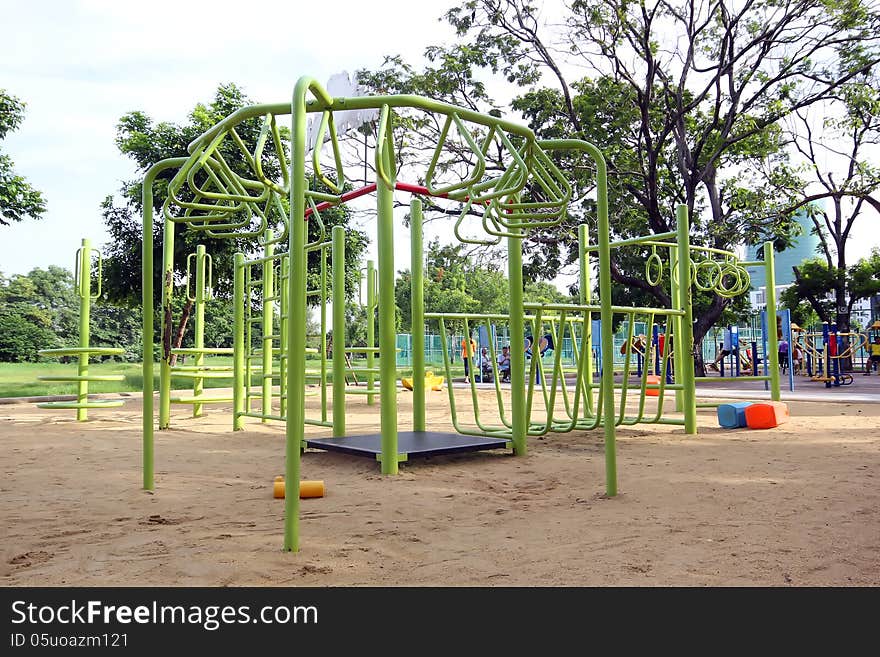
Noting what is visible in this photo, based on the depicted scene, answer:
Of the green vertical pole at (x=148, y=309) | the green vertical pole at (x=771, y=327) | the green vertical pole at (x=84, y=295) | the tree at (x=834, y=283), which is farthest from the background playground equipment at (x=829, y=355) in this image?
the green vertical pole at (x=148, y=309)

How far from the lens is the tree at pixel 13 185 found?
51.7 ft

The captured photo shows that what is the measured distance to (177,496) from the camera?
395cm

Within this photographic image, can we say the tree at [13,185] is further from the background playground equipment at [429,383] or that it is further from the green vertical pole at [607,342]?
the green vertical pole at [607,342]

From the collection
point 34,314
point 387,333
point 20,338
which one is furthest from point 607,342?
point 34,314

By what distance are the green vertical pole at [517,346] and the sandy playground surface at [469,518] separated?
21 centimetres

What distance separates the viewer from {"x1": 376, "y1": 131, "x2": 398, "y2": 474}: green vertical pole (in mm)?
4613

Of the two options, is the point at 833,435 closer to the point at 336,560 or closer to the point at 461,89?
the point at 336,560

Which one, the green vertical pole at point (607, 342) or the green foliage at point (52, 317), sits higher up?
the green foliage at point (52, 317)

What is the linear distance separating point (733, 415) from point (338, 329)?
13.3 ft

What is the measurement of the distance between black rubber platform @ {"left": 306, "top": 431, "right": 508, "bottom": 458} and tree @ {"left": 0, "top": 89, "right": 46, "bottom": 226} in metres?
13.7

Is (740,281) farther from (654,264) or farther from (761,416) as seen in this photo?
(761,416)

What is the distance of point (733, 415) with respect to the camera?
7.11m
